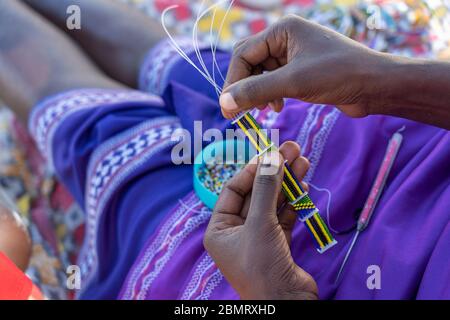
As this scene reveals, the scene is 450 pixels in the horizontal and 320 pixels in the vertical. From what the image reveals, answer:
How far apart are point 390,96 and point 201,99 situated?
375mm

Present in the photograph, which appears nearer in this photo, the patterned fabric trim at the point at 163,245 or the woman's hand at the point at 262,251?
the woman's hand at the point at 262,251

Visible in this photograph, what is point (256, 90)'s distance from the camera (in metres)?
0.65

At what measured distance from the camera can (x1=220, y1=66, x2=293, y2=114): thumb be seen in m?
0.65

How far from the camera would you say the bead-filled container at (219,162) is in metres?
0.84

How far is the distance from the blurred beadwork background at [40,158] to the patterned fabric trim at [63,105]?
233 millimetres

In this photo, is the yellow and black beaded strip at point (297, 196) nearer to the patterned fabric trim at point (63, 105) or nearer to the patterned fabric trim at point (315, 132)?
the patterned fabric trim at point (315, 132)

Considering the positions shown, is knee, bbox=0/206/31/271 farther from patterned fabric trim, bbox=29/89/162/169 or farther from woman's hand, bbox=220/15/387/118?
woman's hand, bbox=220/15/387/118

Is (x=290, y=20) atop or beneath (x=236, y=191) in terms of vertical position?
atop

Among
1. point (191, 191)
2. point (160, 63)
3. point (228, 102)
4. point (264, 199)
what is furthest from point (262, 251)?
point (160, 63)

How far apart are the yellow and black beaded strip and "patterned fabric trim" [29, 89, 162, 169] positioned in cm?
37

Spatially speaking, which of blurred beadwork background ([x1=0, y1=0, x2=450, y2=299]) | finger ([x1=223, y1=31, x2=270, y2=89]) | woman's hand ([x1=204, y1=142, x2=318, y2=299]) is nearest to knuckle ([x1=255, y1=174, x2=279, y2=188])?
woman's hand ([x1=204, y1=142, x2=318, y2=299])

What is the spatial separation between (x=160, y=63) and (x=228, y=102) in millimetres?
487

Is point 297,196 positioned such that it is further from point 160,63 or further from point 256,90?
point 160,63

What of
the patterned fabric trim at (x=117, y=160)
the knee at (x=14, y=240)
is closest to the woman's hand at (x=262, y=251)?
the patterned fabric trim at (x=117, y=160)
